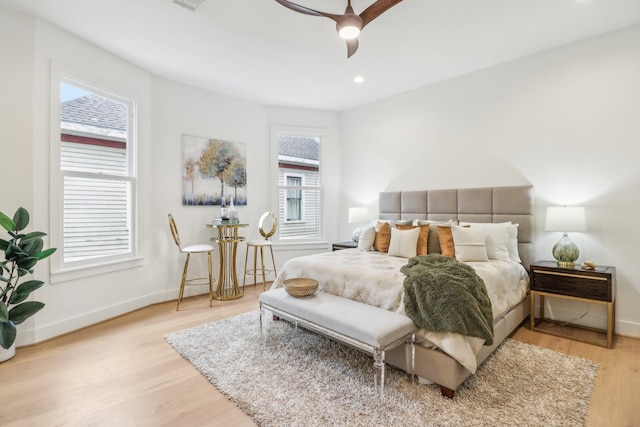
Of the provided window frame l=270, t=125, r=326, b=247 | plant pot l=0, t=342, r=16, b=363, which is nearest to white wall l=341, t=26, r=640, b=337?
window frame l=270, t=125, r=326, b=247

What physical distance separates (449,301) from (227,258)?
10.7 feet

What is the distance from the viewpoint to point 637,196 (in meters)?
2.81

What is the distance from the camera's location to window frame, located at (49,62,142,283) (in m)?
2.86

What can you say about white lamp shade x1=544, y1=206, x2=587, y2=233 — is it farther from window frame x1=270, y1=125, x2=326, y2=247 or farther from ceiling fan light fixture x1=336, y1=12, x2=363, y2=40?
window frame x1=270, y1=125, x2=326, y2=247

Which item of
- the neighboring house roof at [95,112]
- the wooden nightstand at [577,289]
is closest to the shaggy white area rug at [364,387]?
the wooden nightstand at [577,289]

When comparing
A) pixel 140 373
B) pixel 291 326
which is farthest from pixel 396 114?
pixel 140 373

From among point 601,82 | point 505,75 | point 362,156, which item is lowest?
point 362,156

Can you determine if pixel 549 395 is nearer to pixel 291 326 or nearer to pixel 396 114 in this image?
pixel 291 326

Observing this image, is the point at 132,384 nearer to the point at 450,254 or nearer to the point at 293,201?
the point at 450,254

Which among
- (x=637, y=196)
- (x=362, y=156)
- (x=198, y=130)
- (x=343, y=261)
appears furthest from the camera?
(x=362, y=156)

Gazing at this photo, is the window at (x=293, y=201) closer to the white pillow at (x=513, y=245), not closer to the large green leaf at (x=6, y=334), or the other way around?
the white pillow at (x=513, y=245)

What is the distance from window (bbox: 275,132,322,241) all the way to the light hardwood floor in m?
2.56

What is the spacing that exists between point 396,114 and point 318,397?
3926mm

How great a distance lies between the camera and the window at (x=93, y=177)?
9.81 feet
